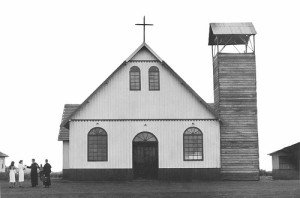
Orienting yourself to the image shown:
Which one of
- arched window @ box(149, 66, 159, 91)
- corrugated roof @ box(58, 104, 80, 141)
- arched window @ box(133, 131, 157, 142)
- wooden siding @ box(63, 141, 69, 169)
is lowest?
wooden siding @ box(63, 141, 69, 169)

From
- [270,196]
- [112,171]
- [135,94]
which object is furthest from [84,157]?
[270,196]

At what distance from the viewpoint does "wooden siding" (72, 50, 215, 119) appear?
40.9 metres

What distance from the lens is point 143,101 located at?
41.2 meters

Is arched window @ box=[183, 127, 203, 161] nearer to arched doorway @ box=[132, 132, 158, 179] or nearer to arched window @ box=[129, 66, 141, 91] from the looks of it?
arched doorway @ box=[132, 132, 158, 179]

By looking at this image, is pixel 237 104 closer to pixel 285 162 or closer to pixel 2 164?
pixel 285 162

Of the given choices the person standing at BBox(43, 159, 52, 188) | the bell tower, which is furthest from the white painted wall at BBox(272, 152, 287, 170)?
the person standing at BBox(43, 159, 52, 188)

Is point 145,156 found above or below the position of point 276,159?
above

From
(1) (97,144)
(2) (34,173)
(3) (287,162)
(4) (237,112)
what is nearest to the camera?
(2) (34,173)

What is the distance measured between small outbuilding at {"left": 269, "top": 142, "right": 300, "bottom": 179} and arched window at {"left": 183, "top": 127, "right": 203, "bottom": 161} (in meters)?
16.2

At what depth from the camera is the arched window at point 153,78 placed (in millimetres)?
41312

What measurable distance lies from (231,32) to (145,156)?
35.1ft

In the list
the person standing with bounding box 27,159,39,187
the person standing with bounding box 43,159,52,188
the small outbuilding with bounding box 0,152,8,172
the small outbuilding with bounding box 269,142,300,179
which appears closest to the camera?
the person standing with bounding box 43,159,52,188

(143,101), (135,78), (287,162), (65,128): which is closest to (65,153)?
(65,128)

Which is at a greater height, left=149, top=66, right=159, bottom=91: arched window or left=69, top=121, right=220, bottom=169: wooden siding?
left=149, top=66, right=159, bottom=91: arched window
